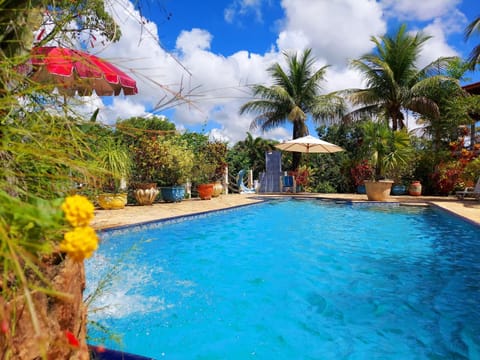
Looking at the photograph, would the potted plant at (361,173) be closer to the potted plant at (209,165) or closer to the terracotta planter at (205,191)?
the potted plant at (209,165)

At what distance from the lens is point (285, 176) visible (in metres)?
18.6

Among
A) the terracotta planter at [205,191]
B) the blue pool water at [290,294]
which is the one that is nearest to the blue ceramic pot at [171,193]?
the terracotta planter at [205,191]

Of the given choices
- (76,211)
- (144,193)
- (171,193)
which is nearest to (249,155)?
(171,193)

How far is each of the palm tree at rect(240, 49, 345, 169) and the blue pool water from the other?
12866 mm

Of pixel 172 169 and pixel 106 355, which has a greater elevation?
pixel 172 169

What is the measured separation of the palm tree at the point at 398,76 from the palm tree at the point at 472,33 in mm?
1023

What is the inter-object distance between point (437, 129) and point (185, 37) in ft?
61.5

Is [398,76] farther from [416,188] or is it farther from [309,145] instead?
[309,145]

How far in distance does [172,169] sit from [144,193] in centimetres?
155

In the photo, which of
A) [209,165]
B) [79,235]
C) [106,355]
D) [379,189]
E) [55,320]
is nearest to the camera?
[79,235]

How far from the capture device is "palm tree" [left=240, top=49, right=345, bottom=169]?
19.5 meters

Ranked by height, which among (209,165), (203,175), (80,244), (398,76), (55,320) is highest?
(398,76)

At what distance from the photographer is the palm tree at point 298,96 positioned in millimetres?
19453

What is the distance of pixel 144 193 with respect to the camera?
34.2 feet
